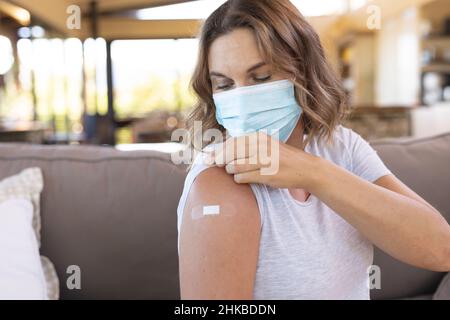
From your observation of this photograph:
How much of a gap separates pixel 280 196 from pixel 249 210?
0.08 m

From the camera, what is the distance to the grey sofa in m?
1.18

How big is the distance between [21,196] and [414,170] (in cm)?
102

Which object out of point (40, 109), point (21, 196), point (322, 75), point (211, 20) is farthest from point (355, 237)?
point (40, 109)

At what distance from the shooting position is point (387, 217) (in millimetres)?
675

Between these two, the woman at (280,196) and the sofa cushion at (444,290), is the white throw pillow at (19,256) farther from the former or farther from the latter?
the sofa cushion at (444,290)

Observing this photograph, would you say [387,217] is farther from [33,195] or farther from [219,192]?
[33,195]

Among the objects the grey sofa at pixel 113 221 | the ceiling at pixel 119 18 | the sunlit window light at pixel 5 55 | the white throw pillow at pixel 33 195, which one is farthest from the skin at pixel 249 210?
the sunlit window light at pixel 5 55

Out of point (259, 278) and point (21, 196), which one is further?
point (21, 196)

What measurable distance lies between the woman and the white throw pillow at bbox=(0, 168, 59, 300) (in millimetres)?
557

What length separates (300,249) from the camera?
69 centimetres

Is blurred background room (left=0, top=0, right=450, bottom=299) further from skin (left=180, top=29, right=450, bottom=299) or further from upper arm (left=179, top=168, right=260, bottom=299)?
upper arm (left=179, top=168, right=260, bottom=299)

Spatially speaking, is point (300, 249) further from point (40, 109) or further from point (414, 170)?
point (40, 109)

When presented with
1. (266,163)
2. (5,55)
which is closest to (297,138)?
(266,163)

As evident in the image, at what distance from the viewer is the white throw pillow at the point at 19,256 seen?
995mm
